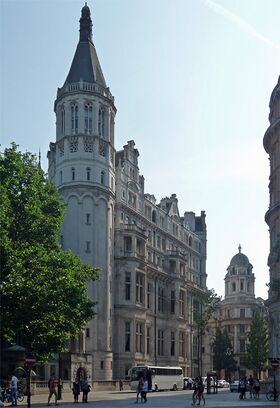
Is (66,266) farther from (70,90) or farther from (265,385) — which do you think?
(70,90)

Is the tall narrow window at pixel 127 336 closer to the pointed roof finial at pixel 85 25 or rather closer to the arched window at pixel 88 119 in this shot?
the arched window at pixel 88 119

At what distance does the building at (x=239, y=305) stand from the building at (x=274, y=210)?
85.5m

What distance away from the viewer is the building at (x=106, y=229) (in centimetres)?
8344

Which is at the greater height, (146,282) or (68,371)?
(146,282)

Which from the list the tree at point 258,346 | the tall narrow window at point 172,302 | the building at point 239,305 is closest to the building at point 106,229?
the tall narrow window at point 172,302

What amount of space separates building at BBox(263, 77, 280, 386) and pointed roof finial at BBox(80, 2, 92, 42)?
27.9m

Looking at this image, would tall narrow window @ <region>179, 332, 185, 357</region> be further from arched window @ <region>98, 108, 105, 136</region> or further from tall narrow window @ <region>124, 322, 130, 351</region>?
arched window @ <region>98, 108, 105, 136</region>

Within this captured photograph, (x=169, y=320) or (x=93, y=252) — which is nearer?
(x=93, y=252)

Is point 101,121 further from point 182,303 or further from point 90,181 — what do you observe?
point 182,303

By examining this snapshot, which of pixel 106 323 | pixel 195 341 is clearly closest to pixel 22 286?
pixel 106 323

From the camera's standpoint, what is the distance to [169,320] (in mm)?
102625

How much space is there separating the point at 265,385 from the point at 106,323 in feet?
68.3

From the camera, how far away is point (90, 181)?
83812 mm

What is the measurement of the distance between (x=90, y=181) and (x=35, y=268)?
37833mm
